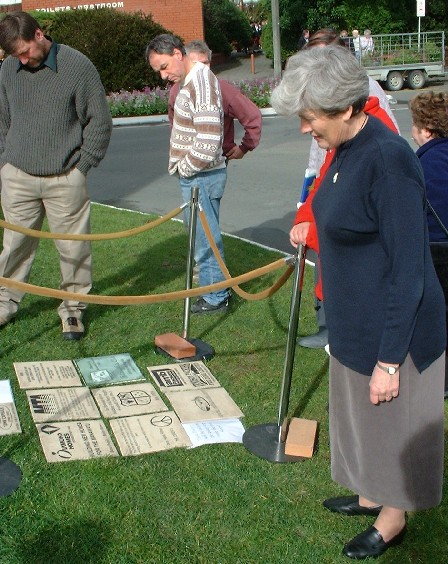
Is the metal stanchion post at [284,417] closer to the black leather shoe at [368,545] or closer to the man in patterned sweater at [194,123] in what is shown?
the black leather shoe at [368,545]

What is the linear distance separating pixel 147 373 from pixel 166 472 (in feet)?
4.28

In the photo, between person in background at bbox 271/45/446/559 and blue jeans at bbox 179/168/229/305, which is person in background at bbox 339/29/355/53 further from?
blue jeans at bbox 179/168/229/305

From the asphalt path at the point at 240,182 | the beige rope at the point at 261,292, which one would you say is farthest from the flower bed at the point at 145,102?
the beige rope at the point at 261,292

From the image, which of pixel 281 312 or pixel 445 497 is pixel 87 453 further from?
pixel 281 312

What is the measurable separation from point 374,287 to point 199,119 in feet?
10.0

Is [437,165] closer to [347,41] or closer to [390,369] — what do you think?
[390,369]

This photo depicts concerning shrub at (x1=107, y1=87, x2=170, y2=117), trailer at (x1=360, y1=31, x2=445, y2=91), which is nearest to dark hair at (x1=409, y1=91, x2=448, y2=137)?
shrub at (x1=107, y1=87, x2=170, y2=117)

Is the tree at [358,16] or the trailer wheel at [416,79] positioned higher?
the tree at [358,16]

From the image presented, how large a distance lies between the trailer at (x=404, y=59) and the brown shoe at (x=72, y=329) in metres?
21.0

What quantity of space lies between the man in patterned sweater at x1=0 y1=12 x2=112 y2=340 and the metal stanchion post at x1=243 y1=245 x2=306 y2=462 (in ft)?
6.34

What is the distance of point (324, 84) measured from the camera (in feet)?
8.55

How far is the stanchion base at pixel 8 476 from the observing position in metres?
3.64

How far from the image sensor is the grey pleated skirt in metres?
2.88

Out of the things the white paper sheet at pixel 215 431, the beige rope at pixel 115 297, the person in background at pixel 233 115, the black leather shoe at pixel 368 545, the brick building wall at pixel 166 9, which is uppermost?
the brick building wall at pixel 166 9
